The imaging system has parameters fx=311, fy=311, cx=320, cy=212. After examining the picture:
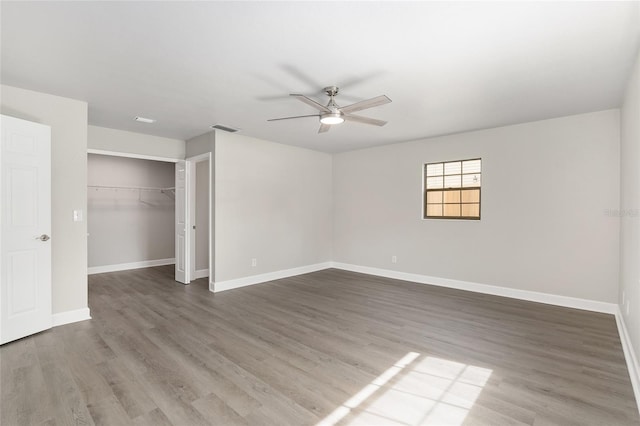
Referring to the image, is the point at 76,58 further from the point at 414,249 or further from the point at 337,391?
the point at 414,249

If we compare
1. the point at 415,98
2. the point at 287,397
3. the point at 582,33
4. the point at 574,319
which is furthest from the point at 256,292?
the point at 582,33

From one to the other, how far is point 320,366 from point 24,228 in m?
3.22

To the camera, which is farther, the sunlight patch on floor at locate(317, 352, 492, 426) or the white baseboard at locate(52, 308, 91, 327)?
the white baseboard at locate(52, 308, 91, 327)

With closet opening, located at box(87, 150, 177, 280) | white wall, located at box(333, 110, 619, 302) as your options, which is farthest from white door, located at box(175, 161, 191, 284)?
white wall, located at box(333, 110, 619, 302)

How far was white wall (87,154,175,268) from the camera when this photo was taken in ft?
20.8

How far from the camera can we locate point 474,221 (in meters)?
5.00

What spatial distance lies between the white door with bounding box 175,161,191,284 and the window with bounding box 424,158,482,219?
14.0 ft

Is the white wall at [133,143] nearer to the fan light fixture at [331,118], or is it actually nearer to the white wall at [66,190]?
the white wall at [66,190]

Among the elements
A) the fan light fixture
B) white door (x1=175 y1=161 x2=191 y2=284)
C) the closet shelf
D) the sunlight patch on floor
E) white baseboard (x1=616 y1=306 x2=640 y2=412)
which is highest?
the fan light fixture

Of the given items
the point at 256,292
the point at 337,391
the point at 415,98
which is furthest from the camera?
the point at 256,292

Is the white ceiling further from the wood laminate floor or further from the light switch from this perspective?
the wood laminate floor

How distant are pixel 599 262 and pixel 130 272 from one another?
783 centimetres

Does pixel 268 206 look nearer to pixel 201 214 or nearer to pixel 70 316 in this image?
pixel 201 214

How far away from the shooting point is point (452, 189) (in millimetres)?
5332
